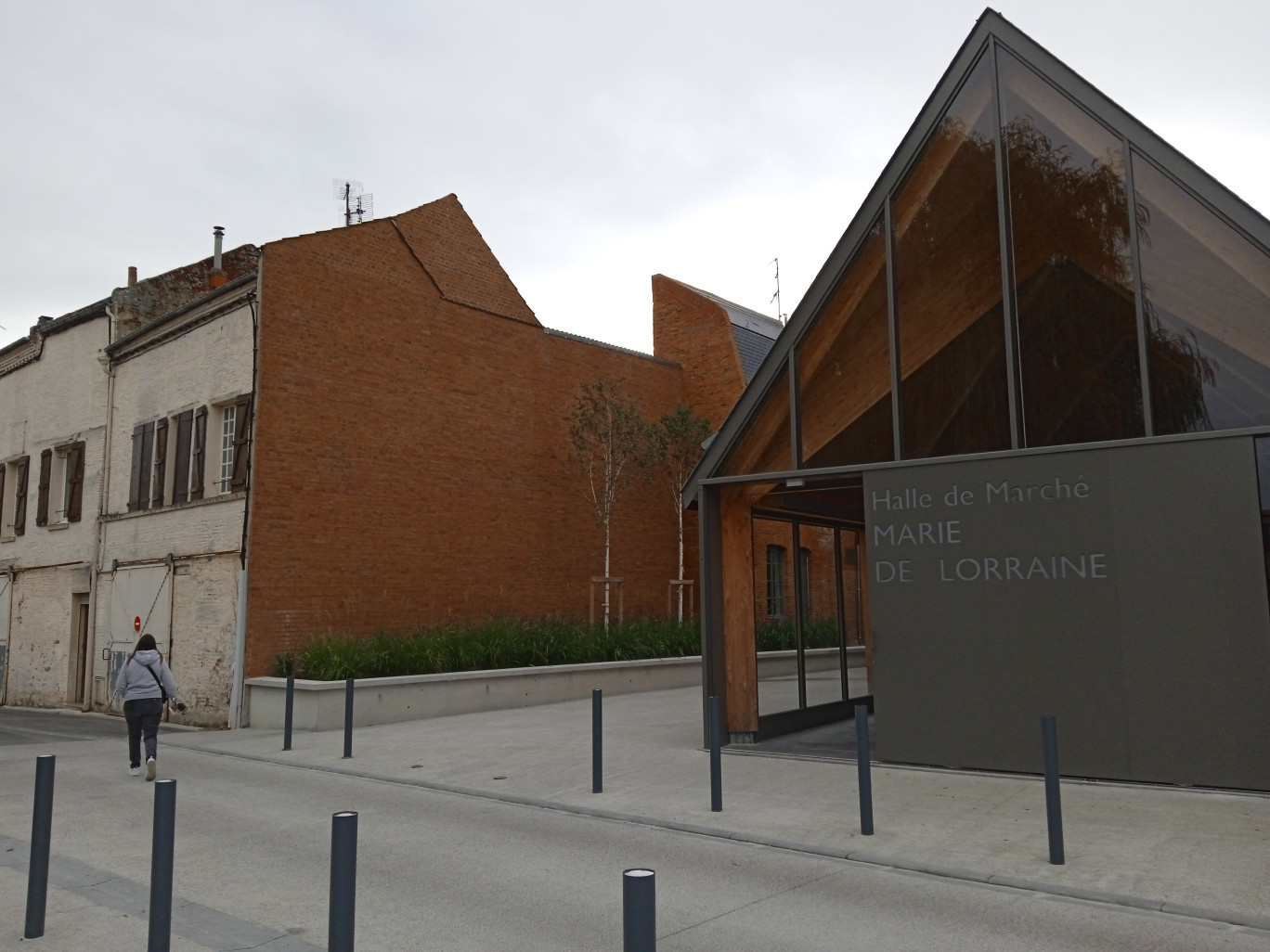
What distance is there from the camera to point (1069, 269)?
34.3 feet

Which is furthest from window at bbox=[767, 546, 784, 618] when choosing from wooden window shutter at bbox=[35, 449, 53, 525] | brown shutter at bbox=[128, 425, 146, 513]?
wooden window shutter at bbox=[35, 449, 53, 525]

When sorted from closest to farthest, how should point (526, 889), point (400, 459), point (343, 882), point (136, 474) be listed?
point (343, 882), point (526, 889), point (400, 459), point (136, 474)

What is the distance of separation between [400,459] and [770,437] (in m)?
9.77

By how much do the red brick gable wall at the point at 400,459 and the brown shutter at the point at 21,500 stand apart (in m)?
10.9

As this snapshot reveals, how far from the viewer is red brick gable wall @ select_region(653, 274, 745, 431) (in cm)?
2702

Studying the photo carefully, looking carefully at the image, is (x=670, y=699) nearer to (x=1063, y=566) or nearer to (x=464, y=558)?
(x=464, y=558)

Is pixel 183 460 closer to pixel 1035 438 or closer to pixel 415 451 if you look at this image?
pixel 415 451

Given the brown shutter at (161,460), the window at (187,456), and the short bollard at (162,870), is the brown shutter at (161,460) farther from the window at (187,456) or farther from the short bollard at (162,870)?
the short bollard at (162,870)

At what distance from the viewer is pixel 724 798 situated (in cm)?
945

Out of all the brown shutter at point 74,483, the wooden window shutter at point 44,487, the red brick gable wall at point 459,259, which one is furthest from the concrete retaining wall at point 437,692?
the wooden window shutter at point 44,487

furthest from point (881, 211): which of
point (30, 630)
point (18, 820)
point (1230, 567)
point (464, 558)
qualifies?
point (30, 630)

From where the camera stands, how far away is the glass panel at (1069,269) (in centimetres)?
1004

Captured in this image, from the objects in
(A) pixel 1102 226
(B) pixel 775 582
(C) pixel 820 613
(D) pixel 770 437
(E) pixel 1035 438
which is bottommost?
(C) pixel 820 613

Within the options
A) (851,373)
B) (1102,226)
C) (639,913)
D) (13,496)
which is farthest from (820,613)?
(13,496)
